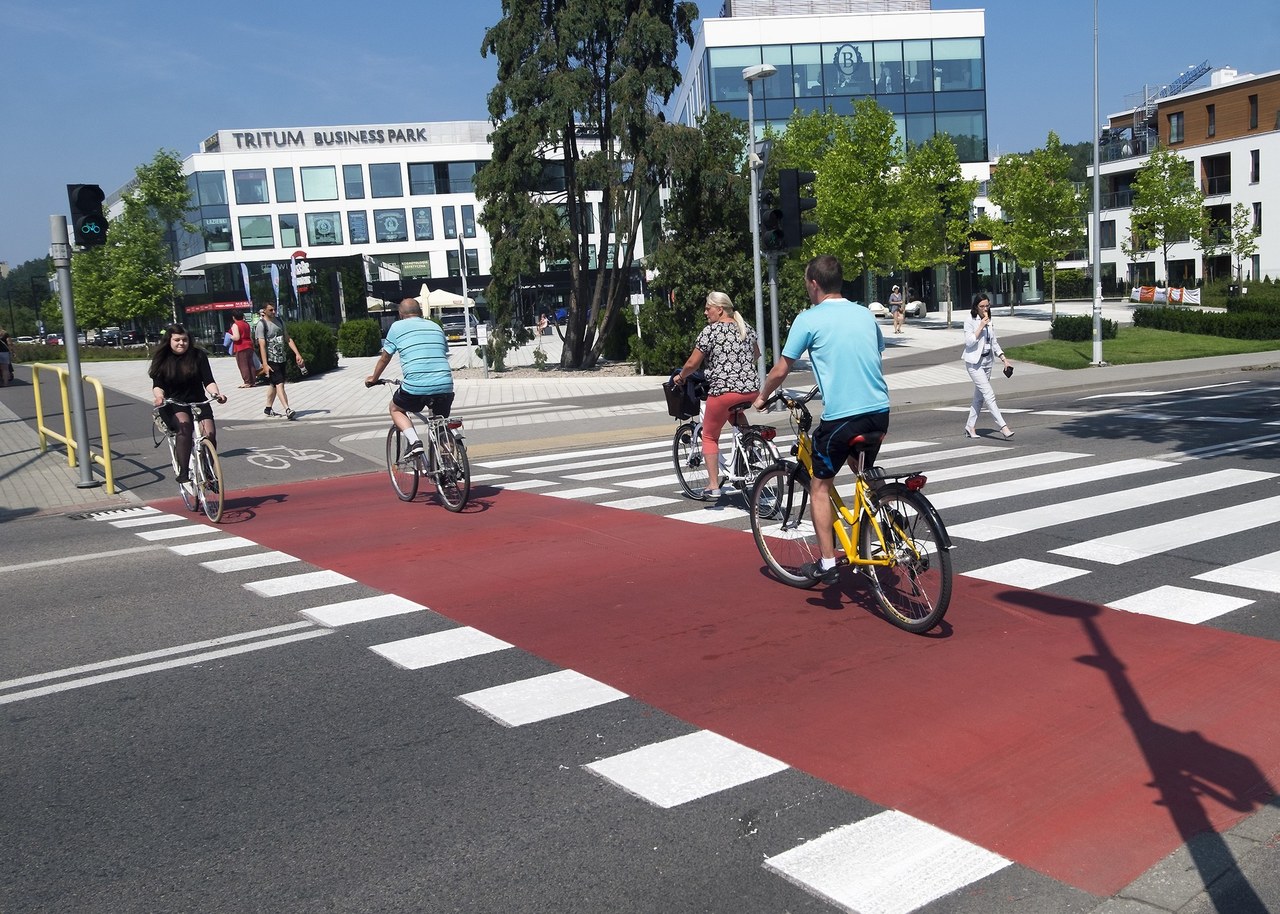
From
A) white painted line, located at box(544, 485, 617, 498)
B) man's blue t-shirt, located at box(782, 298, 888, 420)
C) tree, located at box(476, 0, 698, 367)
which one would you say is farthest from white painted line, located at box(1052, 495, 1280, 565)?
tree, located at box(476, 0, 698, 367)

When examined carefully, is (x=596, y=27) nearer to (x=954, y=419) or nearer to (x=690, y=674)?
(x=954, y=419)

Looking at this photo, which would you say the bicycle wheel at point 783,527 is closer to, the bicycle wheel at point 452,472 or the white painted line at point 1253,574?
the white painted line at point 1253,574

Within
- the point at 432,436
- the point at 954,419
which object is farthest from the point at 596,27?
the point at 432,436

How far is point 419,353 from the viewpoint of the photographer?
1057 cm

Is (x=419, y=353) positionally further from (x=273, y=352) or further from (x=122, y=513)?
(x=273, y=352)

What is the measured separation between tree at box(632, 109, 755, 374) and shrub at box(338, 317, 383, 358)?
1651 cm

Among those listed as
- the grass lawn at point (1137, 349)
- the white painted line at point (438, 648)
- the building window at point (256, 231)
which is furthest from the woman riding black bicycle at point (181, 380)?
the building window at point (256, 231)

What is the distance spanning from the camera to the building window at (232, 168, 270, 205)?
236 feet

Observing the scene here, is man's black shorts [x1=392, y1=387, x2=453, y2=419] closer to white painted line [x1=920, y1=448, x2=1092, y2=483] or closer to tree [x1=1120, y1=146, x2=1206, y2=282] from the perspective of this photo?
white painted line [x1=920, y1=448, x2=1092, y2=483]

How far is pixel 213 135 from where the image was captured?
2921 inches

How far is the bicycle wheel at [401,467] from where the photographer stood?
36.3 feet

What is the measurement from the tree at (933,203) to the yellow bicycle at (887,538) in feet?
129

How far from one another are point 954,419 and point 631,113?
13978 mm

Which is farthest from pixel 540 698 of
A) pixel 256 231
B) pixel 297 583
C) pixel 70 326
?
pixel 256 231
